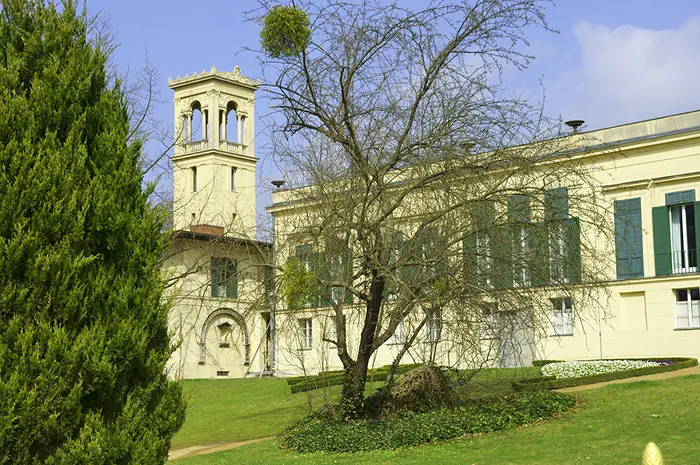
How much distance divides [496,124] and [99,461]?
1053 centimetres

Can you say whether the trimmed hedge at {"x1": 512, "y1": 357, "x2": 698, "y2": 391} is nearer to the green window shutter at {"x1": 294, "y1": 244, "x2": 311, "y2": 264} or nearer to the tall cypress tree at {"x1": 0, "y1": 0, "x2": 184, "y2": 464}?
the green window shutter at {"x1": 294, "y1": 244, "x2": 311, "y2": 264}

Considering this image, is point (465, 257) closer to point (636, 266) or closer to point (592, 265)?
point (592, 265)

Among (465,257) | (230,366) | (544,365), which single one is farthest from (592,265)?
(230,366)

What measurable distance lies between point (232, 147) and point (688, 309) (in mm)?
33192

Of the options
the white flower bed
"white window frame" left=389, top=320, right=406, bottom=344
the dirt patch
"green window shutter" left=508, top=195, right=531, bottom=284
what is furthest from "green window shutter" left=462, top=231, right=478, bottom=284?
the white flower bed

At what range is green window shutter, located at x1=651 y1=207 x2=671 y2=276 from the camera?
3042 centimetres

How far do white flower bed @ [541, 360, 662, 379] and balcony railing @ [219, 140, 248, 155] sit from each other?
1329 inches

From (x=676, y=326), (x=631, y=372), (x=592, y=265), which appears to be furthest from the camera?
(x=676, y=326)

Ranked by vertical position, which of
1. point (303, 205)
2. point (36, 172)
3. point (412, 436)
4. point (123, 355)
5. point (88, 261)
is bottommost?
point (412, 436)

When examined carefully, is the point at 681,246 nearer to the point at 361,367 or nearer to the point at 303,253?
the point at 361,367

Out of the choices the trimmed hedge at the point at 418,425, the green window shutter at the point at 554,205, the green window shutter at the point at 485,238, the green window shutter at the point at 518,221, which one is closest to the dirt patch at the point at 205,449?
the trimmed hedge at the point at 418,425

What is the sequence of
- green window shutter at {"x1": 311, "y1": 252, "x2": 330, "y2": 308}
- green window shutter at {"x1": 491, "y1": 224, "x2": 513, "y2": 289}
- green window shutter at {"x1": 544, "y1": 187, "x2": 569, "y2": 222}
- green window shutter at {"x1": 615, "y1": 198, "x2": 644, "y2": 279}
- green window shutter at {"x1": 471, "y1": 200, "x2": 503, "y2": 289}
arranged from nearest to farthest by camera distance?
green window shutter at {"x1": 544, "y1": 187, "x2": 569, "y2": 222} → green window shutter at {"x1": 471, "y1": 200, "x2": 503, "y2": 289} → green window shutter at {"x1": 491, "y1": 224, "x2": 513, "y2": 289} → green window shutter at {"x1": 311, "y1": 252, "x2": 330, "y2": 308} → green window shutter at {"x1": 615, "y1": 198, "x2": 644, "y2": 279}

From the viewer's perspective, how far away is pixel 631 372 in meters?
23.4

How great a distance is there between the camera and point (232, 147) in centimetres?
5697
